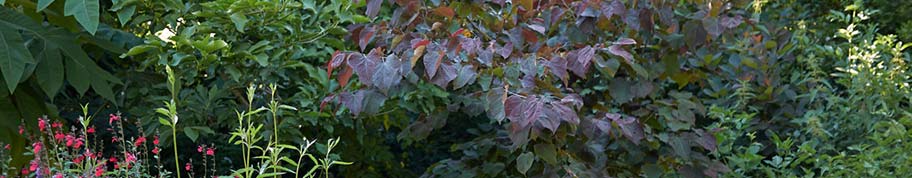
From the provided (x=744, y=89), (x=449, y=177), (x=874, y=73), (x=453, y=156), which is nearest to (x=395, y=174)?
(x=453, y=156)

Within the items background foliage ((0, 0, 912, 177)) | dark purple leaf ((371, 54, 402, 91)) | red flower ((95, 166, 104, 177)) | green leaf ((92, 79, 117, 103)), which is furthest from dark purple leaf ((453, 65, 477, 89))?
green leaf ((92, 79, 117, 103))

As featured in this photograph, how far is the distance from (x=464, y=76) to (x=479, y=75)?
0.61 feet

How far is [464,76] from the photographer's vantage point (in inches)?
122

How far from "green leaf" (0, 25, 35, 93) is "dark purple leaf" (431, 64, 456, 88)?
131 centimetres

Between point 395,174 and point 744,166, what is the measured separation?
197 centimetres

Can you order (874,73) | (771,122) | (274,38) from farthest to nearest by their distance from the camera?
1. (771,122)
2. (874,73)
3. (274,38)

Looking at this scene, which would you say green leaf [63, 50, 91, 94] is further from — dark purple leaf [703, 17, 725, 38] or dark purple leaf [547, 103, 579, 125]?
dark purple leaf [703, 17, 725, 38]

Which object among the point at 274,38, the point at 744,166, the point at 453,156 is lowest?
the point at 453,156

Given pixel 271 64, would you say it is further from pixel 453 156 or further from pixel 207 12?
pixel 453 156

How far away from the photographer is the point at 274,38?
3.89 metres

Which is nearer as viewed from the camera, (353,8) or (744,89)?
(353,8)

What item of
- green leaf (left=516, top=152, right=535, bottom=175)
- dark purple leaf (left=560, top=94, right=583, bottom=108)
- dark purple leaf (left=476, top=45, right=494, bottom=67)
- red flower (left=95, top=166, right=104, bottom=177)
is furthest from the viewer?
green leaf (left=516, top=152, right=535, bottom=175)

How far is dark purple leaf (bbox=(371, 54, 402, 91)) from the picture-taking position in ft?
10.0

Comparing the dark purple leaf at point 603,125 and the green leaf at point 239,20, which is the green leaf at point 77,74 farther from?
the dark purple leaf at point 603,125
